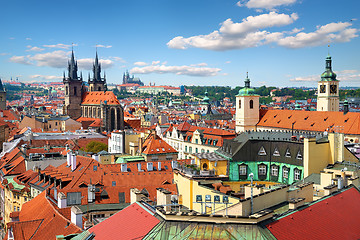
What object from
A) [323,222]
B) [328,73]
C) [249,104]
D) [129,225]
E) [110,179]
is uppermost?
[328,73]

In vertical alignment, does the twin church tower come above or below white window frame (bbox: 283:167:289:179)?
A: above

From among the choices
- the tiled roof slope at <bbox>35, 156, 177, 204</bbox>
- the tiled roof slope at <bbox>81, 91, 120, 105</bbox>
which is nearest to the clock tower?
the tiled roof slope at <bbox>35, 156, 177, 204</bbox>

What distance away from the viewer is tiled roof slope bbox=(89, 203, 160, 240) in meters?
17.9

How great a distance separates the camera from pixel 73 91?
500 feet

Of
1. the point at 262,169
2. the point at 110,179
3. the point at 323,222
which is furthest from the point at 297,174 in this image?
the point at 110,179

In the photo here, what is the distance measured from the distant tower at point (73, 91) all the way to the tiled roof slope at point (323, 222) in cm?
13904

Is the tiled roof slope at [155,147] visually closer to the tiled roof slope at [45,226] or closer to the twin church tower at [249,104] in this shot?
the tiled roof slope at [45,226]

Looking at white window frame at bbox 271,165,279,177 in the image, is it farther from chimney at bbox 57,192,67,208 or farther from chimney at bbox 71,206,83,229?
chimney at bbox 57,192,67,208

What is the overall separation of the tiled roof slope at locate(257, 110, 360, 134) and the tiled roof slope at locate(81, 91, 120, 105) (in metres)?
61.6

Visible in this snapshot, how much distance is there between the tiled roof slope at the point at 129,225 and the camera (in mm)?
17859

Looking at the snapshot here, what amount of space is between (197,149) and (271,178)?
3565cm

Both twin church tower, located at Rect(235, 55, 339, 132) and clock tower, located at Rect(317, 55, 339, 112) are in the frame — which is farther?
clock tower, located at Rect(317, 55, 339, 112)

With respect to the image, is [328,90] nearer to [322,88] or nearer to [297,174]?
[322,88]

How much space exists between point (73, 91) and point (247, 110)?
84.9m
